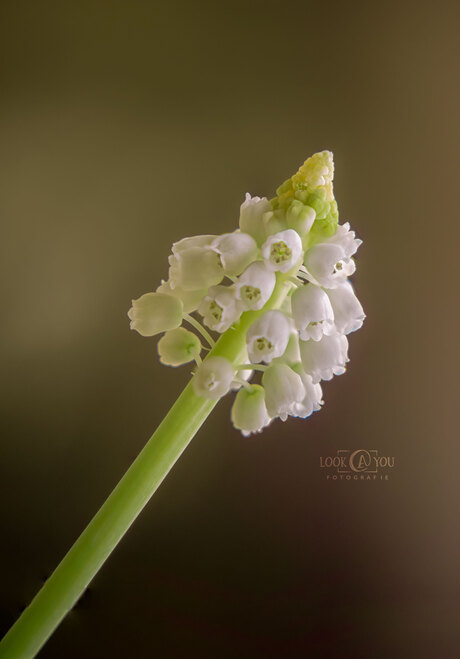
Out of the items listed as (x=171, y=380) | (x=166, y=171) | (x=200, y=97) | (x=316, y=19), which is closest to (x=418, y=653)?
(x=171, y=380)

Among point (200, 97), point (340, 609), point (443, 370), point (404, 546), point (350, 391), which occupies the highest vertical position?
point (200, 97)

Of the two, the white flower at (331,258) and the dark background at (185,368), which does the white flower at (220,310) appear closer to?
the white flower at (331,258)

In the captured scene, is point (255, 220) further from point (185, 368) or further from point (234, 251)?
point (185, 368)

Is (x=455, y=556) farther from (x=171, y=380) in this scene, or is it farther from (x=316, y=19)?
(x=316, y=19)

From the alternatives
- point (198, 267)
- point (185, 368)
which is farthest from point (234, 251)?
point (185, 368)

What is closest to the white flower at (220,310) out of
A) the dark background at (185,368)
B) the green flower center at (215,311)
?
the green flower center at (215,311)

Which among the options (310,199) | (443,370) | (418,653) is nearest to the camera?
(310,199)
